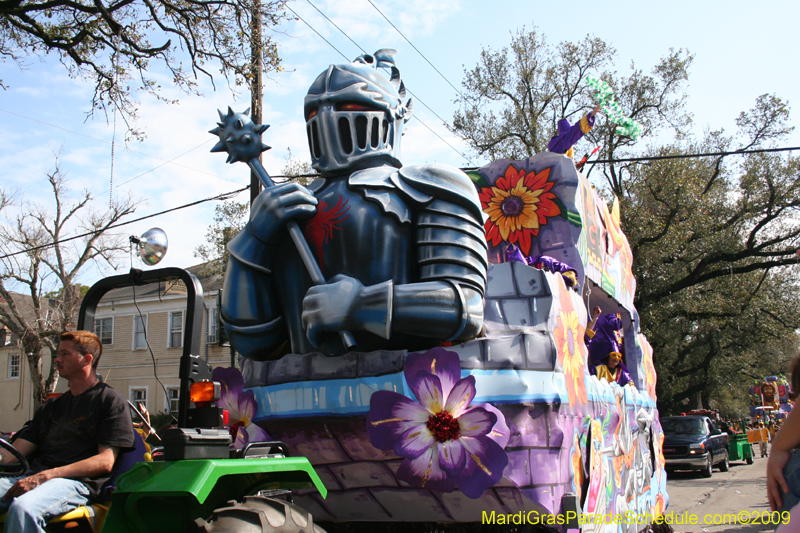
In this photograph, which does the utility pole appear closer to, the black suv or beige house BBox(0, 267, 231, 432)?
the black suv

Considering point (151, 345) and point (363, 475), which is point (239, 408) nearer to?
point (363, 475)

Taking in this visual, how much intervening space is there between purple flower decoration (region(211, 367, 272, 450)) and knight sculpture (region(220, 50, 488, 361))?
10.3 inches

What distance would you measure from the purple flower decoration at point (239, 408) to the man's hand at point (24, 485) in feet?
5.35

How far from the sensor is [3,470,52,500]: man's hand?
8.91 feet

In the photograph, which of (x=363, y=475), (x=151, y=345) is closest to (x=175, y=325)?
(x=151, y=345)

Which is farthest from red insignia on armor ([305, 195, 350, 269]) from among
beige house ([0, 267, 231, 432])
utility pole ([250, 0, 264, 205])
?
beige house ([0, 267, 231, 432])

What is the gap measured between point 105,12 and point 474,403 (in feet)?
22.7

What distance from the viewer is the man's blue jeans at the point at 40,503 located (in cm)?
254

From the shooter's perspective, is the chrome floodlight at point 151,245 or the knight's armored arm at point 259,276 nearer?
the chrome floodlight at point 151,245

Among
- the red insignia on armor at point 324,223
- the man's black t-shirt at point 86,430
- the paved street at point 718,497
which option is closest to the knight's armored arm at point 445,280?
the red insignia on armor at point 324,223

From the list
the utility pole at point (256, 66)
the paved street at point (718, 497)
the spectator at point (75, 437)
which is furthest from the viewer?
the utility pole at point (256, 66)

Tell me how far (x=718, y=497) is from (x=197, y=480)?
36.5 ft

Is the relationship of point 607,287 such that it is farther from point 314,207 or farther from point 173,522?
point 173,522

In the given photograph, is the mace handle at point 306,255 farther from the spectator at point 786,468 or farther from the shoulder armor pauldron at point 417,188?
the spectator at point 786,468
